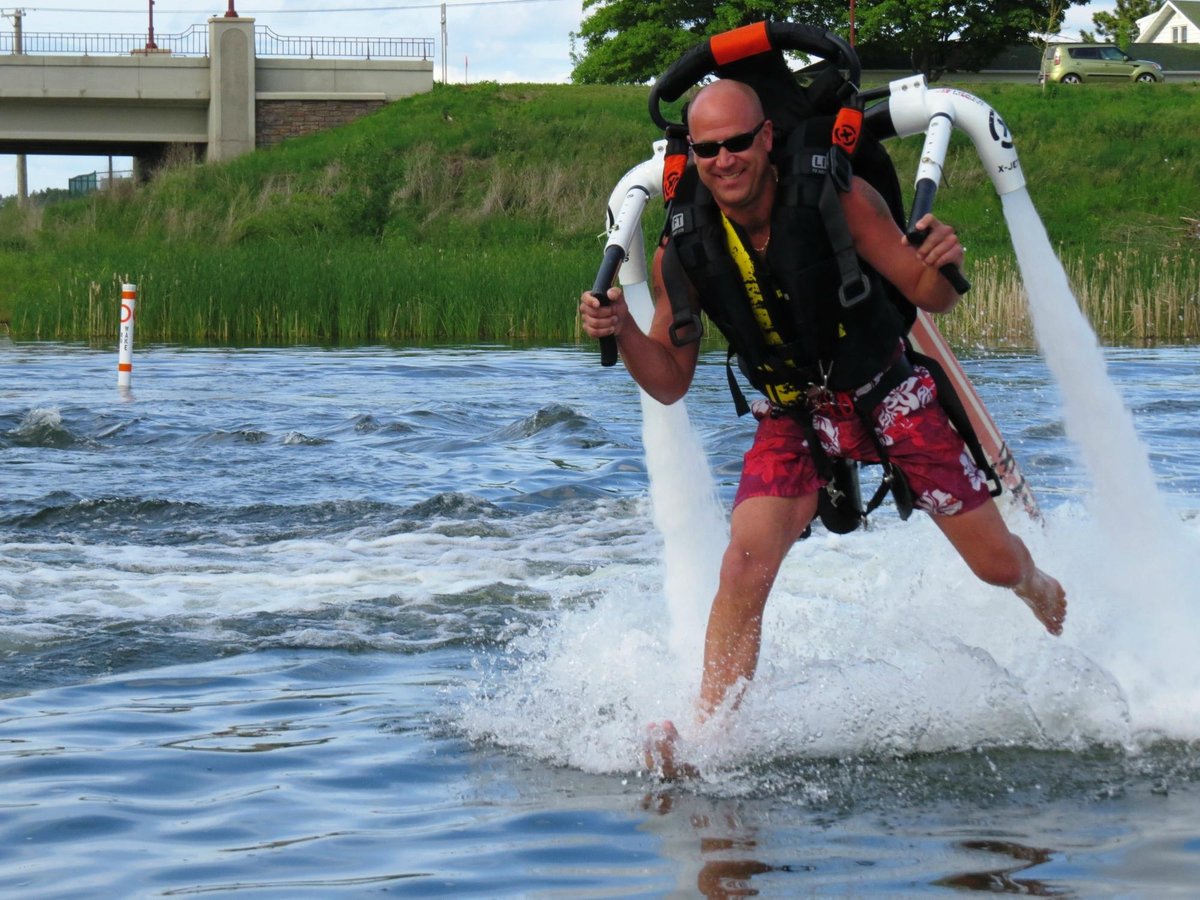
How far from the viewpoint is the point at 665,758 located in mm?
5492

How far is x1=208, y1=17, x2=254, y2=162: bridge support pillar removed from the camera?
50.3m

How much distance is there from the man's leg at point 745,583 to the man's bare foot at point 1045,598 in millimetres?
760

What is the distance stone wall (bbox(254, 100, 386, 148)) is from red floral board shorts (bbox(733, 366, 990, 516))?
47.3 m

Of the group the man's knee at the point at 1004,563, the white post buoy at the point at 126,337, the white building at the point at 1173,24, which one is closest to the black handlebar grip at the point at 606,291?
the man's knee at the point at 1004,563

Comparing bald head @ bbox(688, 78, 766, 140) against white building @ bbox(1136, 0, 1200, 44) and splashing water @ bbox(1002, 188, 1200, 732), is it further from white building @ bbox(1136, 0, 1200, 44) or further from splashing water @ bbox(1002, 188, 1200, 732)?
white building @ bbox(1136, 0, 1200, 44)

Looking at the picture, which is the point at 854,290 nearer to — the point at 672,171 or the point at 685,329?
the point at 685,329

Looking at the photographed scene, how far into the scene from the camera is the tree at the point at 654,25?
62.4 m

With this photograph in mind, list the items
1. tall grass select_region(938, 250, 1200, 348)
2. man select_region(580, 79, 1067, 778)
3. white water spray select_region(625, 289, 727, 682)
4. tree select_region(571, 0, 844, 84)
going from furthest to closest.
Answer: tree select_region(571, 0, 844, 84) < tall grass select_region(938, 250, 1200, 348) < white water spray select_region(625, 289, 727, 682) < man select_region(580, 79, 1067, 778)

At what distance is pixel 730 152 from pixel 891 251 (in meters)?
0.55

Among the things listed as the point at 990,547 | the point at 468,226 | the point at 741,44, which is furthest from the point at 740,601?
the point at 468,226

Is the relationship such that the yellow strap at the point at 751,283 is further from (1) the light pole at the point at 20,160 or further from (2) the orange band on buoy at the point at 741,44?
(1) the light pole at the point at 20,160

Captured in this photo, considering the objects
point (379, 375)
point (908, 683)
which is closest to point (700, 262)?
point (908, 683)

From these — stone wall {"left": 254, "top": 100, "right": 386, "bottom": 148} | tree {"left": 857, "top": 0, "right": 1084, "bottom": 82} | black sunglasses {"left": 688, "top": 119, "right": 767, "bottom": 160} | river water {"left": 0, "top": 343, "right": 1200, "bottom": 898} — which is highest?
tree {"left": 857, "top": 0, "right": 1084, "bottom": 82}

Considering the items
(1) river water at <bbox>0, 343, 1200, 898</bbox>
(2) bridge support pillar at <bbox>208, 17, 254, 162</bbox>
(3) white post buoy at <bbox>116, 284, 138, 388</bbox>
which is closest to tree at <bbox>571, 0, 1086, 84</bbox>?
(2) bridge support pillar at <bbox>208, 17, 254, 162</bbox>
